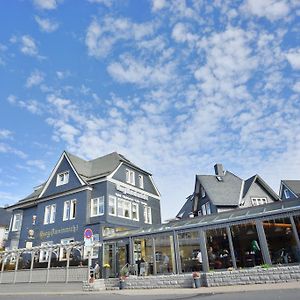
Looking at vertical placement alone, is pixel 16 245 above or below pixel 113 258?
above

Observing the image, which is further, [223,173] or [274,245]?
[223,173]

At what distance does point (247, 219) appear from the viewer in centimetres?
1623

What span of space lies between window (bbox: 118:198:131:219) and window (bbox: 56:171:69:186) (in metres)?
5.60

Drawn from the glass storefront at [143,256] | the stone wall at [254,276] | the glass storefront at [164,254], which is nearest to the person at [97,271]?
the glass storefront at [143,256]

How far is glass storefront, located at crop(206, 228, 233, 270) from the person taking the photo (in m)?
16.5

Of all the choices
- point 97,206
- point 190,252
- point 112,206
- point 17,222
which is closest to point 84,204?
point 97,206

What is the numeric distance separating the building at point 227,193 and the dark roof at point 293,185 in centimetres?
337

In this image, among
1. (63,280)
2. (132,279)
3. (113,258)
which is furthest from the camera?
(113,258)

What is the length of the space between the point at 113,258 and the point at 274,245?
37.3ft

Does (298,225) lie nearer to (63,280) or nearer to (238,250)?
(238,250)

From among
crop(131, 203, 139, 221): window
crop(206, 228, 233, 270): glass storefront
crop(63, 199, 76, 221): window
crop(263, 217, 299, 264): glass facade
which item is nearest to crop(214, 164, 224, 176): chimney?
crop(131, 203, 139, 221): window

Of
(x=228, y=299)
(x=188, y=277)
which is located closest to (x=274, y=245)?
(x=188, y=277)

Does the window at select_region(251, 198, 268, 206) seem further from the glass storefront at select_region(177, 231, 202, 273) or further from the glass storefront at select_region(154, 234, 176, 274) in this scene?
the glass storefront at select_region(177, 231, 202, 273)

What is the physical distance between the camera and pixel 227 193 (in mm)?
34781
